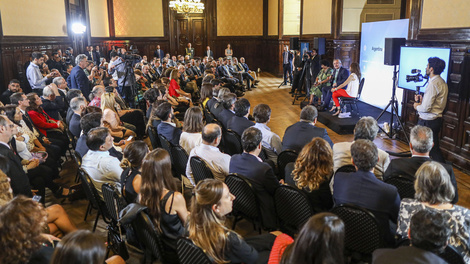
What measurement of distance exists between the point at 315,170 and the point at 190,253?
1.38 m

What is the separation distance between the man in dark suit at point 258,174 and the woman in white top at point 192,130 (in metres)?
1.18

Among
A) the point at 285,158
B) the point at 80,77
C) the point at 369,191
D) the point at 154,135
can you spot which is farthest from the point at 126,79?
the point at 369,191

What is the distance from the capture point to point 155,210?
101 inches

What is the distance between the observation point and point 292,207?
2.90 m

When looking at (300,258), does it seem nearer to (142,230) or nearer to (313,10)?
(142,230)

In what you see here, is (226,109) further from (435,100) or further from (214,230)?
(214,230)

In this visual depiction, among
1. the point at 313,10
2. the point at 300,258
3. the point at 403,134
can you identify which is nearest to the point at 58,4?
the point at 313,10

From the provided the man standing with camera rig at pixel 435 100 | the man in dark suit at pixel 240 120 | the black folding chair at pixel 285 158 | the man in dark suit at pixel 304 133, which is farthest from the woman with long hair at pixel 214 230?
the man standing with camera rig at pixel 435 100

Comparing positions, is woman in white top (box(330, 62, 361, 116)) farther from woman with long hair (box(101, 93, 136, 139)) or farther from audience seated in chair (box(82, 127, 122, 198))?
audience seated in chair (box(82, 127, 122, 198))

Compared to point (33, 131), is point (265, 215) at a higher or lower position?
lower

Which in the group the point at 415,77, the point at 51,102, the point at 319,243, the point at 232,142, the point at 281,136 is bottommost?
the point at 281,136

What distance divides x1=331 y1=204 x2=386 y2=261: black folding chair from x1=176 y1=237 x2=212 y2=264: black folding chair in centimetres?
100

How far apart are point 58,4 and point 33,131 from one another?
874 cm

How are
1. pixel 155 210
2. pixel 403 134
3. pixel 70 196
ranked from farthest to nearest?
pixel 403 134 < pixel 70 196 < pixel 155 210
